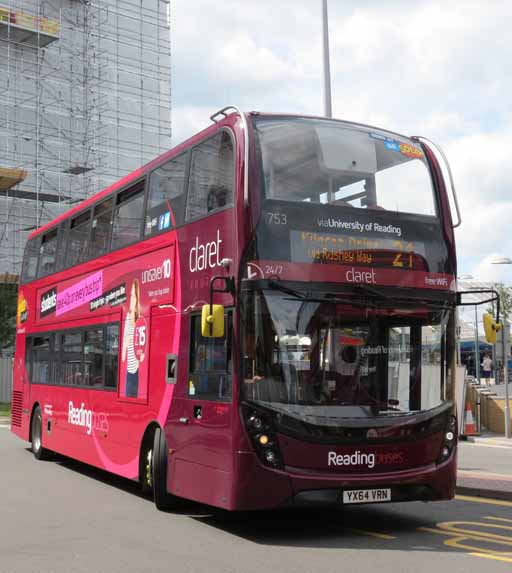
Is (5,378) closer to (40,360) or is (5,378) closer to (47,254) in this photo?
(40,360)

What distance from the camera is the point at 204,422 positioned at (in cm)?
890

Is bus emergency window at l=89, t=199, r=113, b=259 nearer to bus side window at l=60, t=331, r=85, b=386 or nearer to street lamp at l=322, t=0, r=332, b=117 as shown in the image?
bus side window at l=60, t=331, r=85, b=386

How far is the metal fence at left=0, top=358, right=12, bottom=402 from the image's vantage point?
1593 inches

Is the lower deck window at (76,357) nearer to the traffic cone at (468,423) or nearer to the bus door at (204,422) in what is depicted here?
the bus door at (204,422)

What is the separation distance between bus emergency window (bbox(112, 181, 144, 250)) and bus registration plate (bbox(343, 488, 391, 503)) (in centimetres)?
467

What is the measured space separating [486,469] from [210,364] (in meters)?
7.99

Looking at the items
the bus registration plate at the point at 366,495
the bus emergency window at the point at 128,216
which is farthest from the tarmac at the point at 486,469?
the bus emergency window at the point at 128,216

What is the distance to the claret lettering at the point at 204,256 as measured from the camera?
29.2ft

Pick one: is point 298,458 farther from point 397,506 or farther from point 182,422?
point 397,506

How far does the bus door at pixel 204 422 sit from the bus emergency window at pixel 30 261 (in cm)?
824

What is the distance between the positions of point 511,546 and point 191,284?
13.2 ft

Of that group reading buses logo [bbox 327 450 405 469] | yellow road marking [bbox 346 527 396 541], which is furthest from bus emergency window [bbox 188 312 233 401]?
yellow road marking [bbox 346 527 396 541]

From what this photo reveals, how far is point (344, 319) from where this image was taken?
8.55m

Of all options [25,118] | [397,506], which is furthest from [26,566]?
[25,118]
